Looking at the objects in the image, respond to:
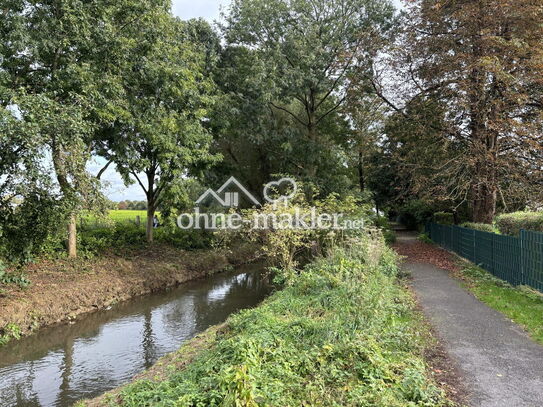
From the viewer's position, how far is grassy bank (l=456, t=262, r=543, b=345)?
6.60 metres

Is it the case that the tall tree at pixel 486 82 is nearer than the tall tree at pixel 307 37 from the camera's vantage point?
Yes

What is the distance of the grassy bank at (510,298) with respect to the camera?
660cm

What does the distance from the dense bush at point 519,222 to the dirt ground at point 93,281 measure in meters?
11.2

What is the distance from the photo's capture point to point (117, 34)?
11.5m

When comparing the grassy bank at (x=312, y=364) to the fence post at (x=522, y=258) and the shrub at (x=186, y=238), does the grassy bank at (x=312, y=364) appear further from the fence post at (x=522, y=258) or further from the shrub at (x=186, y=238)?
the shrub at (x=186, y=238)

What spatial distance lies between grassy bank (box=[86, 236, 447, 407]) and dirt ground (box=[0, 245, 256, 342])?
4.73m

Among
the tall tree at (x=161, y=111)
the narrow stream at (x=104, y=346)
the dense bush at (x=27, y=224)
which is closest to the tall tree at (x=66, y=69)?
the dense bush at (x=27, y=224)

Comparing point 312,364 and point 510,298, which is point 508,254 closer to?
point 510,298

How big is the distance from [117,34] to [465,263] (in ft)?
44.1

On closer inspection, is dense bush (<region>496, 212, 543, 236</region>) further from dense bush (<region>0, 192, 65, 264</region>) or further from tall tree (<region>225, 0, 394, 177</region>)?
dense bush (<region>0, 192, 65, 264</region>)

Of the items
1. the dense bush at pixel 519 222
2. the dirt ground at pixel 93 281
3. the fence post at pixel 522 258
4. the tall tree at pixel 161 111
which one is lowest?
the dirt ground at pixel 93 281

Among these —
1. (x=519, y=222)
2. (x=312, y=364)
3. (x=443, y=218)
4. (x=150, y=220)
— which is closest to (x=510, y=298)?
(x=519, y=222)

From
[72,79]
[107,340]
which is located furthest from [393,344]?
[72,79]

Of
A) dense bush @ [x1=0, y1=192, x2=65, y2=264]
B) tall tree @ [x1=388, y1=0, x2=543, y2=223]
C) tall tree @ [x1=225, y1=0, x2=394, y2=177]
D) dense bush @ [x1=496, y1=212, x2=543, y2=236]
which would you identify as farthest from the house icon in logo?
dense bush @ [x1=496, y1=212, x2=543, y2=236]
